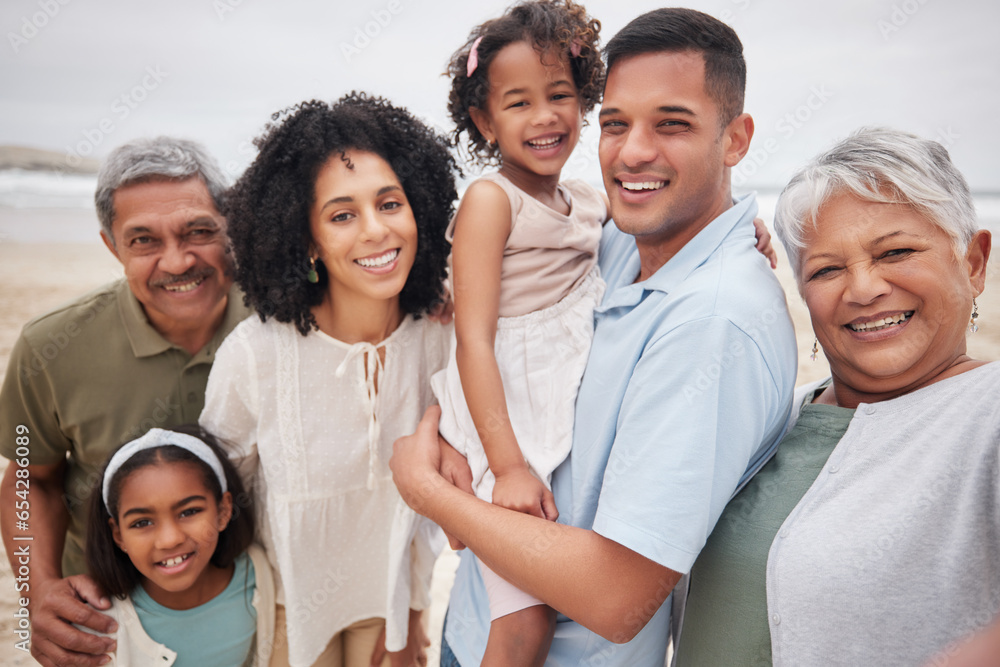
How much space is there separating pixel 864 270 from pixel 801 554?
2.23 feet

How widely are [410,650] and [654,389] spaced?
1.78 metres

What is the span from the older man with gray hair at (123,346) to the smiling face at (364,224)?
0.69 meters

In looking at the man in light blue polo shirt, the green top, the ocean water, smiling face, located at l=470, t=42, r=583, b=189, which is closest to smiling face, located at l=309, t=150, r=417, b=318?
smiling face, located at l=470, t=42, r=583, b=189

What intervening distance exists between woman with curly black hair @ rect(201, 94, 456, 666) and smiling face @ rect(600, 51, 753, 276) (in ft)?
2.67

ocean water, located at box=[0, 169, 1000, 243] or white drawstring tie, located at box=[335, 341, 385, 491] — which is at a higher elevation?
ocean water, located at box=[0, 169, 1000, 243]

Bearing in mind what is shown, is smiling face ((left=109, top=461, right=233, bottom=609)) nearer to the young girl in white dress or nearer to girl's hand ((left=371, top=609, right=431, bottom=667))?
girl's hand ((left=371, top=609, right=431, bottom=667))

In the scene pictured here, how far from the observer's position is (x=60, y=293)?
1009 cm

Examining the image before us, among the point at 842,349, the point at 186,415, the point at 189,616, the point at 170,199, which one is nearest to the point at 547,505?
the point at 842,349

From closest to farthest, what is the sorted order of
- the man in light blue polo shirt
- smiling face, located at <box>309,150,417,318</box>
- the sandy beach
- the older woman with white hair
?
the older woman with white hair < the man in light blue polo shirt < smiling face, located at <box>309,150,417,318</box> < the sandy beach

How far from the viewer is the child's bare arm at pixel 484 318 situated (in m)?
1.89

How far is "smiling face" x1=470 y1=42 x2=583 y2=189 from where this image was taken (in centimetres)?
223

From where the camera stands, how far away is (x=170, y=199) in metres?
2.50

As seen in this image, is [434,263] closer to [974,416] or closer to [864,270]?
[864,270]

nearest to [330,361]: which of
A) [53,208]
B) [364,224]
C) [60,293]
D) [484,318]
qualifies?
[364,224]
